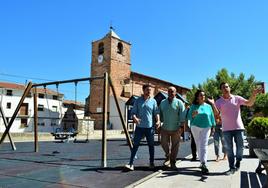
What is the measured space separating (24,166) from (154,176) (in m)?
3.08

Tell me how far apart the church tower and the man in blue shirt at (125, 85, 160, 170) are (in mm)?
37379

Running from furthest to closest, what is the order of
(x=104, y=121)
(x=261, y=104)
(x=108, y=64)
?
(x=108, y=64), (x=261, y=104), (x=104, y=121)

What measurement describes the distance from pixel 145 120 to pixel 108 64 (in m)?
39.7

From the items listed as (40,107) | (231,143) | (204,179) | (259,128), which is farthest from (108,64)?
(204,179)

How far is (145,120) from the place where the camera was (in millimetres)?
5945

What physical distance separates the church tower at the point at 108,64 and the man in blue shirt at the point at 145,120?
123 feet

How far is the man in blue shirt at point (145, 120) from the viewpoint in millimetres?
5941

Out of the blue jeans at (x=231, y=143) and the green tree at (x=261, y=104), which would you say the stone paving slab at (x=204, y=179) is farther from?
the green tree at (x=261, y=104)

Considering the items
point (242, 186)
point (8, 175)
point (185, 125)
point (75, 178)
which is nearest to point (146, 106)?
point (185, 125)

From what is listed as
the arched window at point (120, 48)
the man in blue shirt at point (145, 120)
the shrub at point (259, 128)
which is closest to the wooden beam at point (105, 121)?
the man in blue shirt at point (145, 120)

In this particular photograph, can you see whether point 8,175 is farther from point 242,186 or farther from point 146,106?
point 242,186

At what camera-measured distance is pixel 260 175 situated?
5215mm

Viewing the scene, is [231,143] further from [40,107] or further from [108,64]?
[40,107]

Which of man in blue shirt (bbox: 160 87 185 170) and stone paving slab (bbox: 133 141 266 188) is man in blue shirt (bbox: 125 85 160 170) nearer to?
man in blue shirt (bbox: 160 87 185 170)
